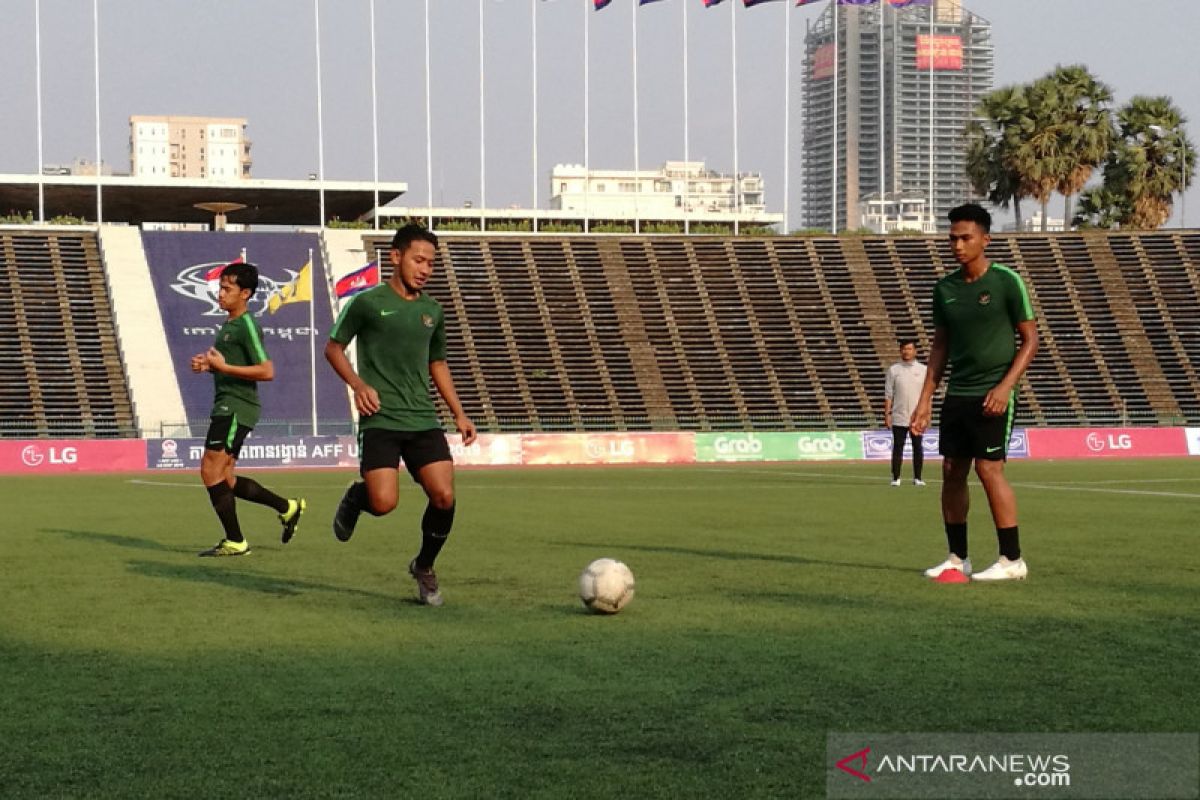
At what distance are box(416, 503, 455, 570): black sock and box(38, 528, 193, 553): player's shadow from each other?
4796 mm

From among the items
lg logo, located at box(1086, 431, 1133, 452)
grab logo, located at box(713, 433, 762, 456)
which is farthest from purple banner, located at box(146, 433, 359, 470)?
lg logo, located at box(1086, 431, 1133, 452)

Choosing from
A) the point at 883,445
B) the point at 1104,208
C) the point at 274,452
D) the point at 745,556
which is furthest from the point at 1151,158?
the point at 745,556

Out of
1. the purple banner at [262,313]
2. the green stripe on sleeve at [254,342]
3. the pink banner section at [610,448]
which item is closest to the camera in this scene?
the green stripe on sleeve at [254,342]

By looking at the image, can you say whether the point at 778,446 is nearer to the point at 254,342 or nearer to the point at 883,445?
the point at 883,445

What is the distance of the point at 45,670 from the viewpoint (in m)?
7.01

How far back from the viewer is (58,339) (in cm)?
5284

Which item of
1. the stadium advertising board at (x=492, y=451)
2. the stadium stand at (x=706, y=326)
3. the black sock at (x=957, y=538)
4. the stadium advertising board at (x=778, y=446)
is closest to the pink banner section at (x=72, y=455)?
Result: the stadium stand at (x=706, y=326)

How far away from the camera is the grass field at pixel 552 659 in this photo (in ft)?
16.6

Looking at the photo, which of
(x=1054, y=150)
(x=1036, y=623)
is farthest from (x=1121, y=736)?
(x=1054, y=150)

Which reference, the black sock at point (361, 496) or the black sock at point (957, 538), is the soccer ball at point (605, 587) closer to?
the black sock at point (361, 496)

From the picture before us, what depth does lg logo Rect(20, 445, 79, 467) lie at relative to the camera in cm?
3962

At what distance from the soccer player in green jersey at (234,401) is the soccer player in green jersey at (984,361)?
18.0ft

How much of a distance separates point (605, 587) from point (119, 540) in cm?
769

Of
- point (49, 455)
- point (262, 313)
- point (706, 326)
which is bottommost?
point (49, 455)
